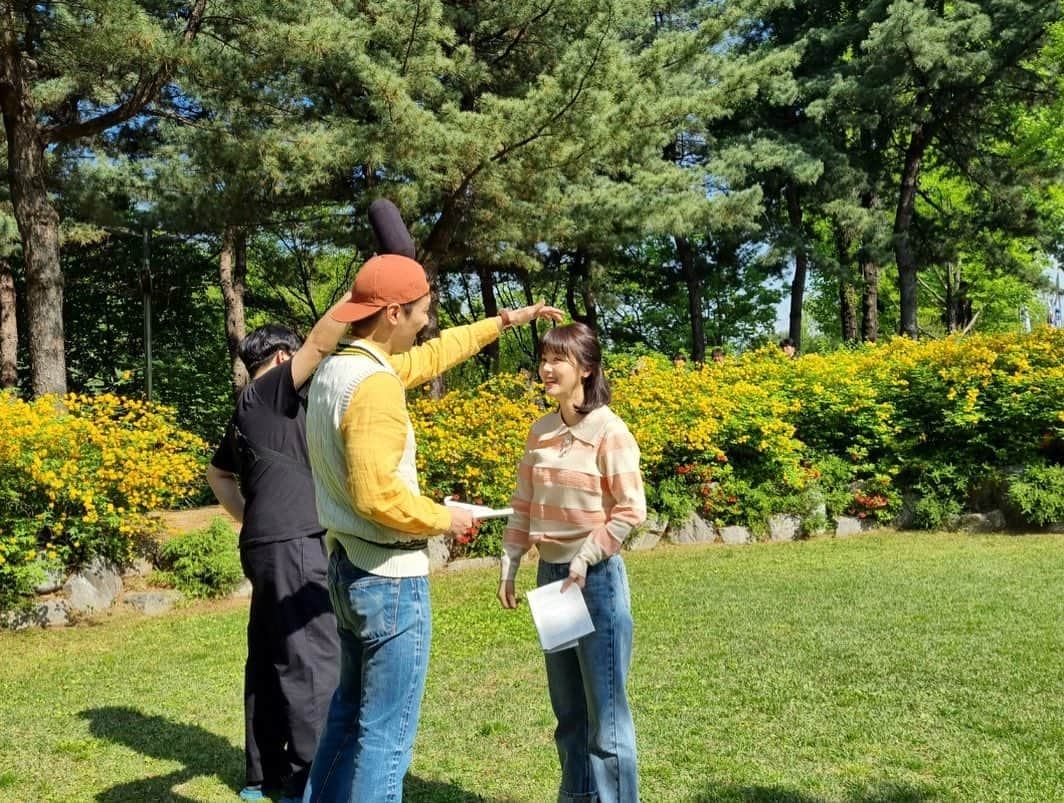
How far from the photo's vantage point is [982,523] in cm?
953

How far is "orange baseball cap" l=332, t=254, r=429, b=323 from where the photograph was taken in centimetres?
227

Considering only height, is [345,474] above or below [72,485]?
below

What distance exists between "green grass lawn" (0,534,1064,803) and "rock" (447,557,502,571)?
1.82 m

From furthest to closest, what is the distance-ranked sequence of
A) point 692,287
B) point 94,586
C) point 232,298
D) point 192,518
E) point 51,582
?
1. point 692,287
2. point 232,298
3. point 192,518
4. point 94,586
5. point 51,582

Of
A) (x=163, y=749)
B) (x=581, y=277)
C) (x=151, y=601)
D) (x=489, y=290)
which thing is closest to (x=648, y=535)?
(x=151, y=601)

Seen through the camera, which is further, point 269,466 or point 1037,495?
point 1037,495

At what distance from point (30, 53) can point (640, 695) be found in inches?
386

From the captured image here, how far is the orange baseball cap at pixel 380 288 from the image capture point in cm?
227

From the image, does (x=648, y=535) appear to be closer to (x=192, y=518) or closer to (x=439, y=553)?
(x=439, y=553)

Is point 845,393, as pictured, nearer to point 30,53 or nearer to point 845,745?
point 845,745

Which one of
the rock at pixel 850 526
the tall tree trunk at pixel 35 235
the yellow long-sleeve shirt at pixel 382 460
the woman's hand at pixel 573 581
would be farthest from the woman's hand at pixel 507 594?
the rock at pixel 850 526

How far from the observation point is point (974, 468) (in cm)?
995

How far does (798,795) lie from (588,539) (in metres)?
1.35

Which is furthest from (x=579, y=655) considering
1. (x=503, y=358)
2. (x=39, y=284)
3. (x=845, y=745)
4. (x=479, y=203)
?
(x=503, y=358)
